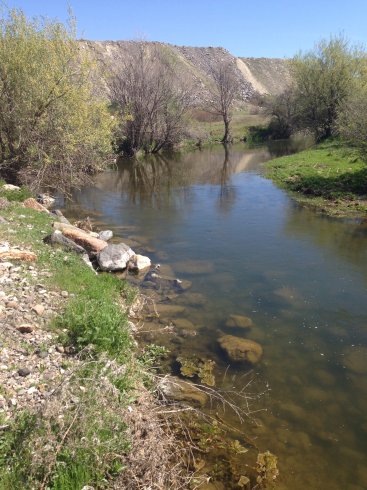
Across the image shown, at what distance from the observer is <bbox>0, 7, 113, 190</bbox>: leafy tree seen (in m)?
18.2

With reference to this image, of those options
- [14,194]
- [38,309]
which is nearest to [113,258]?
[38,309]

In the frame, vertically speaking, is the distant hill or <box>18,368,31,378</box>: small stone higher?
the distant hill

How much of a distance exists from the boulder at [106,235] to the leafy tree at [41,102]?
15.9 feet

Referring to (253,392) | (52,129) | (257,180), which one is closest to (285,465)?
(253,392)

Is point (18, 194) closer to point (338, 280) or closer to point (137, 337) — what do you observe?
point (137, 337)

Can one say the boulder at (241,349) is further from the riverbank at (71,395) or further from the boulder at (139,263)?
the boulder at (139,263)

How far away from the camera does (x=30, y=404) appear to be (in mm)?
5574

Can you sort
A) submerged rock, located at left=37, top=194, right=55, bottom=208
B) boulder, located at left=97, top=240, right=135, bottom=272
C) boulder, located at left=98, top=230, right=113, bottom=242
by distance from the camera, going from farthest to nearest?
submerged rock, located at left=37, top=194, right=55, bottom=208 → boulder, located at left=98, top=230, right=113, bottom=242 → boulder, located at left=97, top=240, right=135, bottom=272

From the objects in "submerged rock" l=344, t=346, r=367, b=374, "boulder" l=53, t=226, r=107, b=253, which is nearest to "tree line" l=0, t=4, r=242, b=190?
"boulder" l=53, t=226, r=107, b=253

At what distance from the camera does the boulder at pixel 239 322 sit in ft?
33.3

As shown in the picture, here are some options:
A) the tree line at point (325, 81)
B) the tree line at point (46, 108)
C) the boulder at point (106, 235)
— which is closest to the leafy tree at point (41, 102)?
the tree line at point (46, 108)

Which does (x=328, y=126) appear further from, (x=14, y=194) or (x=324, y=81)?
(x=14, y=194)

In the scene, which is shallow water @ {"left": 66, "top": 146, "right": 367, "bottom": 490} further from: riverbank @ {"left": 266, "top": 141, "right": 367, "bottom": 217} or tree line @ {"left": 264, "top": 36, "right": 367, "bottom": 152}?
tree line @ {"left": 264, "top": 36, "right": 367, "bottom": 152}

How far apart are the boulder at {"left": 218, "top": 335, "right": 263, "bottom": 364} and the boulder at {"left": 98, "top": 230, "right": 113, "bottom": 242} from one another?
8.44 meters
